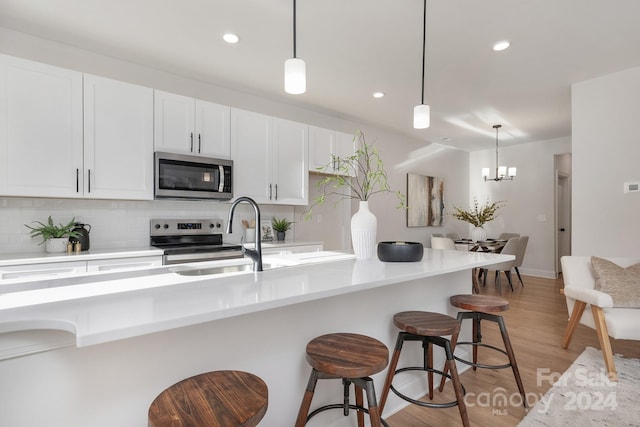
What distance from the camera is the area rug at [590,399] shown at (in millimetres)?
1880

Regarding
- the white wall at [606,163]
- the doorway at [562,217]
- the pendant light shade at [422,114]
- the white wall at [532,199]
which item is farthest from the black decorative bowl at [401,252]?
the doorway at [562,217]

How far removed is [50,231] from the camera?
2549 mm

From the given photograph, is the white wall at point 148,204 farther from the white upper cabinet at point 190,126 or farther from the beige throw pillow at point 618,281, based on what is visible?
the beige throw pillow at point 618,281

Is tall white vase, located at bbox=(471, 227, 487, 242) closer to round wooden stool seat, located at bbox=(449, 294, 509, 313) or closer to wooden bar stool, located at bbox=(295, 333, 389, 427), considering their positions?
round wooden stool seat, located at bbox=(449, 294, 509, 313)

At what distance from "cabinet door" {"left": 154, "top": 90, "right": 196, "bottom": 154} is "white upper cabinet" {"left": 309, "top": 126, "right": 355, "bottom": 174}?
4.67ft

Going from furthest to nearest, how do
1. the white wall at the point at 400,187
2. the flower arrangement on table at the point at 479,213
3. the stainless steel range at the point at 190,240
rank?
the flower arrangement on table at the point at 479,213 → the white wall at the point at 400,187 → the stainless steel range at the point at 190,240

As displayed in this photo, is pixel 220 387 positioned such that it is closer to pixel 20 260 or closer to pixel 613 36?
pixel 20 260

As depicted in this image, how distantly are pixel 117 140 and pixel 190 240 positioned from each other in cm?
115

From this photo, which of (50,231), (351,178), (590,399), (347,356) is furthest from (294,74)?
(351,178)

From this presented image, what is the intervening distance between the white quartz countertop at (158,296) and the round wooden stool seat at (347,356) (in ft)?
0.87

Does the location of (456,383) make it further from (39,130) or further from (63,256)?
(39,130)

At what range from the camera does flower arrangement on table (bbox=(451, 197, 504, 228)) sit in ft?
18.8

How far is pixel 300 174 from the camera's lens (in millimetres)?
Answer: 3947

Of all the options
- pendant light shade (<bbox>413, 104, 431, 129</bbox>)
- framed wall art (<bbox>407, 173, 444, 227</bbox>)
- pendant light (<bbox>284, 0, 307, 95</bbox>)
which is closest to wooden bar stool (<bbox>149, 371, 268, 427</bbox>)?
pendant light (<bbox>284, 0, 307, 95</bbox>)
